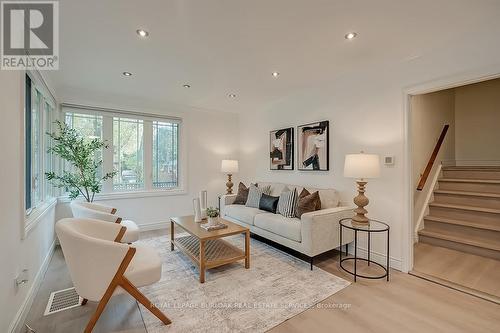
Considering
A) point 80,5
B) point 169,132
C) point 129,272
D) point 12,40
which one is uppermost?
point 80,5

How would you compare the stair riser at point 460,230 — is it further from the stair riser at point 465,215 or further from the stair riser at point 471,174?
the stair riser at point 471,174

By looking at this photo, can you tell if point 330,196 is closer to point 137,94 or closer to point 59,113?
point 137,94

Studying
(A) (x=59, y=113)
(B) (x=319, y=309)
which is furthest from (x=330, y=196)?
(A) (x=59, y=113)

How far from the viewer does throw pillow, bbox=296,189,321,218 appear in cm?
312

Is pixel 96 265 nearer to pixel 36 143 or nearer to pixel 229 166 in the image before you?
pixel 36 143

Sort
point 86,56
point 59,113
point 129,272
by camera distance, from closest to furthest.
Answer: point 129,272 → point 86,56 → point 59,113

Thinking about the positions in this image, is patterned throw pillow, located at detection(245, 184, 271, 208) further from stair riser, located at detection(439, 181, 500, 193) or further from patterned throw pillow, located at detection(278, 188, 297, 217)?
stair riser, located at detection(439, 181, 500, 193)

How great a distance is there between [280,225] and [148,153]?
300cm

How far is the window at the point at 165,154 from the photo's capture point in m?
4.64

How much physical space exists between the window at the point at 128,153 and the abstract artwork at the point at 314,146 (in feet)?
9.97

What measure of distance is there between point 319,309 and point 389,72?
280 centimetres

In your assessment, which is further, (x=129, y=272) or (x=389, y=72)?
(x=389, y=72)

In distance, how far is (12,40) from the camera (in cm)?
197

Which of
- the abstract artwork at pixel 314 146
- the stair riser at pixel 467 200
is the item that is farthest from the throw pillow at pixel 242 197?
the stair riser at pixel 467 200
